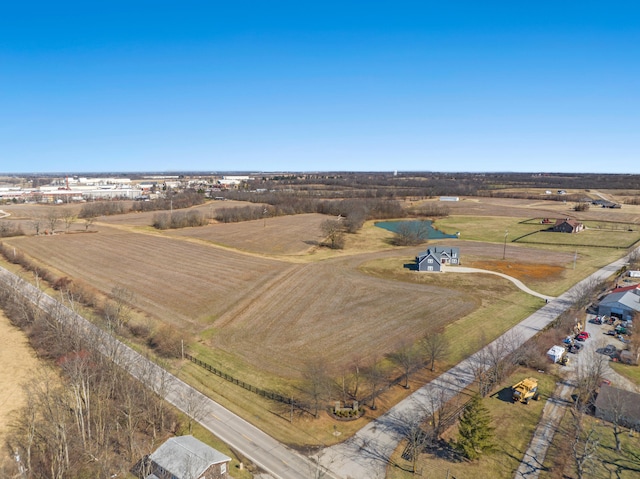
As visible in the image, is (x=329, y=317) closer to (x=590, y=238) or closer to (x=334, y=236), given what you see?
(x=334, y=236)

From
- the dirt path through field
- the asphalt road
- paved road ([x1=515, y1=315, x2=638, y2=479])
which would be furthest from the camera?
the dirt path through field

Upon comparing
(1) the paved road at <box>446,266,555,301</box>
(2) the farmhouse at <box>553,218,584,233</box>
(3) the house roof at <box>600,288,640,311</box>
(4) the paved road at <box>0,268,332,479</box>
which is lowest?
(4) the paved road at <box>0,268,332,479</box>

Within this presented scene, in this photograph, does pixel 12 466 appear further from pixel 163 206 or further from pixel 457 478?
pixel 163 206

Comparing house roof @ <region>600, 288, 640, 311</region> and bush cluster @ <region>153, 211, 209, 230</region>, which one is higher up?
bush cluster @ <region>153, 211, 209, 230</region>

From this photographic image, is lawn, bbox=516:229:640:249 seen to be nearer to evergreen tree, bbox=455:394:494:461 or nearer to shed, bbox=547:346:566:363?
shed, bbox=547:346:566:363

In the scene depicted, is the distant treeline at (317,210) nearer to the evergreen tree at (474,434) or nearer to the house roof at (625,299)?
the house roof at (625,299)

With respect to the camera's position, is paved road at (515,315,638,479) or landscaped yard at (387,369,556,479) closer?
landscaped yard at (387,369,556,479)

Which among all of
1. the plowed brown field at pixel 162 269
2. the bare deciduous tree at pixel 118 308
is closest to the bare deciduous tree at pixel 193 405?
the bare deciduous tree at pixel 118 308

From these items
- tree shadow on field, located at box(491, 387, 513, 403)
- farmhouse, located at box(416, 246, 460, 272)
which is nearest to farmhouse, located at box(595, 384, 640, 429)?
tree shadow on field, located at box(491, 387, 513, 403)
